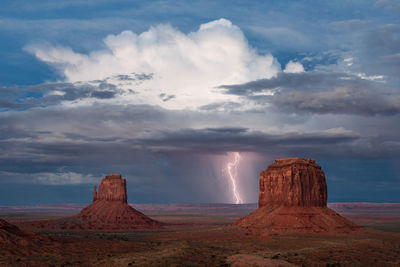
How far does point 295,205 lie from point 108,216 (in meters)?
75.0

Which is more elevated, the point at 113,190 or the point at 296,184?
the point at 296,184

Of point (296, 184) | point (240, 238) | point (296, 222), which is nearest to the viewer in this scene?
point (240, 238)

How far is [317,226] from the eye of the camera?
9638cm

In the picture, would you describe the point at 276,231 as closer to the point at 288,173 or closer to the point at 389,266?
the point at 288,173

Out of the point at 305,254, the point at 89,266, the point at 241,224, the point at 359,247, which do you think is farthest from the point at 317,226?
the point at 89,266

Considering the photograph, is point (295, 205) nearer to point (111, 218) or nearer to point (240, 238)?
point (240, 238)

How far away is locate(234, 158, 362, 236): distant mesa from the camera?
96475 millimetres

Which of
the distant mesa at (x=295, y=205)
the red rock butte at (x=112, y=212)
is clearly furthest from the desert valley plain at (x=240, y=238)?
the red rock butte at (x=112, y=212)

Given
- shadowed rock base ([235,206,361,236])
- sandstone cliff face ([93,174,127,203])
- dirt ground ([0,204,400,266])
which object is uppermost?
sandstone cliff face ([93,174,127,203])

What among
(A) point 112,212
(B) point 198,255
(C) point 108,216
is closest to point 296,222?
(B) point 198,255

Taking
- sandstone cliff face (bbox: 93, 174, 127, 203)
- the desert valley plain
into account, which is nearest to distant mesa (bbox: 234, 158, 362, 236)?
the desert valley plain

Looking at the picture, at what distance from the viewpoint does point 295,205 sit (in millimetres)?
101500

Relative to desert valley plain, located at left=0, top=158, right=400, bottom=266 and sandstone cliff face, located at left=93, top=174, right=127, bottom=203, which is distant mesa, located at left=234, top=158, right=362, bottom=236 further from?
sandstone cliff face, located at left=93, top=174, right=127, bottom=203

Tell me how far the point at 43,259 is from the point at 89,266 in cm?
705
